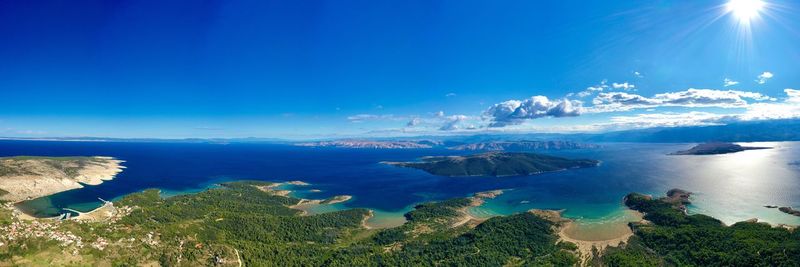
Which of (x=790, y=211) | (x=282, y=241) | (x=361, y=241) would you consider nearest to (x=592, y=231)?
(x=361, y=241)

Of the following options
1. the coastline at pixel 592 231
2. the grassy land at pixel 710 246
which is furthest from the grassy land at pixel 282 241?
the grassy land at pixel 710 246

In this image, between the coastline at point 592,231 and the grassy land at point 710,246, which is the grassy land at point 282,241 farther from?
the grassy land at point 710,246

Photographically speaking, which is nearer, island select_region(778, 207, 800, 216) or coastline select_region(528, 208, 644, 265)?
coastline select_region(528, 208, 644, 265)

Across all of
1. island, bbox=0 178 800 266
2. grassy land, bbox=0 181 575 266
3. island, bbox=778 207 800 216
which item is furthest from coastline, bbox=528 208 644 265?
island, bbox=778 207 800 216

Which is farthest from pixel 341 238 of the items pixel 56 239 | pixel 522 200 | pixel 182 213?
pixel 522 200

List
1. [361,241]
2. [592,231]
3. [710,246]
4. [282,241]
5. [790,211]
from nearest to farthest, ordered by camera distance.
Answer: [710,246]
[282,241]
[361,241]
[592,231]
[790,211]

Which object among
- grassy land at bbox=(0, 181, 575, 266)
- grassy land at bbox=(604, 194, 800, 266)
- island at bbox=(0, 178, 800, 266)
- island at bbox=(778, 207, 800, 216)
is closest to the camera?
island at bbox=(0, 178, 800, 266)

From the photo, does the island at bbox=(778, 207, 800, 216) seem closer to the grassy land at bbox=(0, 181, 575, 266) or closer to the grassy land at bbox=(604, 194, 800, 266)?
the grassy land at bbox=(604, 194, 800, 266)

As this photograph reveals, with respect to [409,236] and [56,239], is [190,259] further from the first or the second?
[409,236]

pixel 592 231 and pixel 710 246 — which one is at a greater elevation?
pixel 710 246

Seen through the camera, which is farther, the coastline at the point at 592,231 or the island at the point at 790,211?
the island at the point at 790,211

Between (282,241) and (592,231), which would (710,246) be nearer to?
(592,231)
